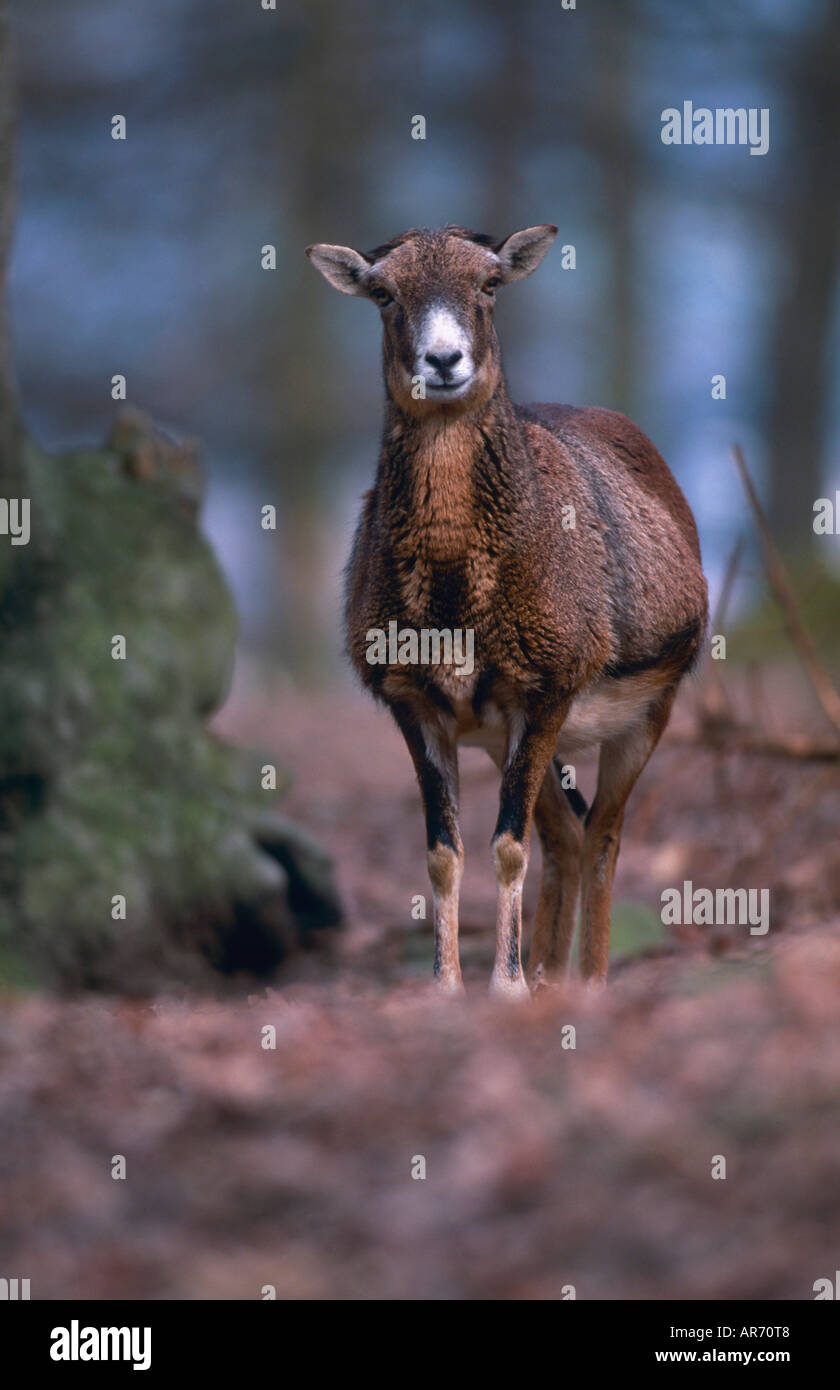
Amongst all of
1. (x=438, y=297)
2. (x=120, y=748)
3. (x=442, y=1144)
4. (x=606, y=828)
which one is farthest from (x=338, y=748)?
(x=442, y=1144)

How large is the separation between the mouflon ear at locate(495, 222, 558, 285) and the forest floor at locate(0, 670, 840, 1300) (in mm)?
2902

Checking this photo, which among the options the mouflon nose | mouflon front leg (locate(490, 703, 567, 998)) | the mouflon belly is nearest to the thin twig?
the mouflon belly

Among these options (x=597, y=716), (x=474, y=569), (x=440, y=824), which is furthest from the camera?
(x=597, y=716)

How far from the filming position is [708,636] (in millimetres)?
7629

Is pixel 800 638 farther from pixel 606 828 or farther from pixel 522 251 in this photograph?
pixel 522 251

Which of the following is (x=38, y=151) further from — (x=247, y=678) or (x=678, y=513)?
(x=678, y=513)

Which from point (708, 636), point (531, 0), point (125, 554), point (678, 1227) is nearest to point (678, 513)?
point (708, 636)

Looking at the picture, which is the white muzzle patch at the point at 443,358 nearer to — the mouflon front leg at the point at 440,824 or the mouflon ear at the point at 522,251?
the mouflon ear at the point at 522,251

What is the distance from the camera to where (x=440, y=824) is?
6.10 m

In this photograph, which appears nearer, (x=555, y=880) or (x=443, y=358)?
(x=443, y=358)

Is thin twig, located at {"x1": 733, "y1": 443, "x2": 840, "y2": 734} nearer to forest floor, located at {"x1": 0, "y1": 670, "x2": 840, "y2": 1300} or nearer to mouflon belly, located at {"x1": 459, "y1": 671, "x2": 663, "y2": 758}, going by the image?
mouflon belly, located at {"x1": 459, "y1": 671, "x2": 663, "y2": 758}

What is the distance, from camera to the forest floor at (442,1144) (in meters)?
3.12

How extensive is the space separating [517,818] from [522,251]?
232 centimetres

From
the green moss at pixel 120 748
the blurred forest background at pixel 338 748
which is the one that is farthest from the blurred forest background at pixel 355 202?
the green moss at pixel 120 748
